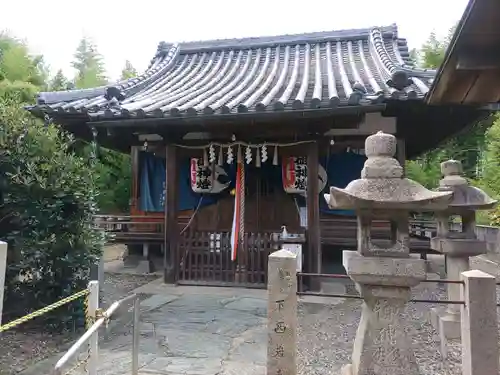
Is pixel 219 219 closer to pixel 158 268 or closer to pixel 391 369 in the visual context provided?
pixel 158 268

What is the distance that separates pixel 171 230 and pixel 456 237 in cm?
516

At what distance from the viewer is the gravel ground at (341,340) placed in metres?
4.25

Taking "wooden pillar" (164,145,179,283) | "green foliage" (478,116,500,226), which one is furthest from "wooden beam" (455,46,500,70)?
"green foliage" (478,116,500,226)

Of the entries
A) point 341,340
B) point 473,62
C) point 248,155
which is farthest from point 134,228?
point 473,62

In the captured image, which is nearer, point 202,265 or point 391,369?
point 391,369

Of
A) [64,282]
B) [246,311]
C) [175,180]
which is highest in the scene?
[175,180]

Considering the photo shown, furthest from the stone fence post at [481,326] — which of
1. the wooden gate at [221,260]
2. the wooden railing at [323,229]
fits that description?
the wooden railing at [323,229]

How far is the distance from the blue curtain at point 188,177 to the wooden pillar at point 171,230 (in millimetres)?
599

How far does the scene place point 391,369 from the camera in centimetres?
325

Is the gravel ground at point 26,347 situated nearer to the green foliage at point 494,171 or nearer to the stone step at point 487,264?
the stone step at point 487,264

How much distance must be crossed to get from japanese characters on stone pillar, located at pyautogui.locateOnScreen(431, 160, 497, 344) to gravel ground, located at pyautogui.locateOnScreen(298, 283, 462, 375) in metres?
0.24

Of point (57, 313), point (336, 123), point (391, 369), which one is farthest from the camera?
point (336, 123)

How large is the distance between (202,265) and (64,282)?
3.36 meters

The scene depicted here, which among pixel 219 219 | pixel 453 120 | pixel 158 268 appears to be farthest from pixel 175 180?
pixel 453 120
